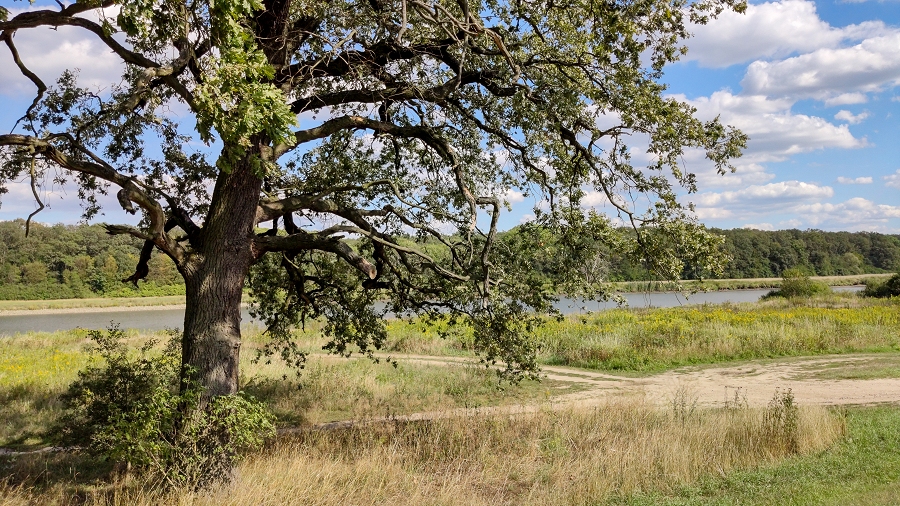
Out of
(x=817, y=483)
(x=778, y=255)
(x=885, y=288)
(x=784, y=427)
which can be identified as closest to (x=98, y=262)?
(x=784, y=427)

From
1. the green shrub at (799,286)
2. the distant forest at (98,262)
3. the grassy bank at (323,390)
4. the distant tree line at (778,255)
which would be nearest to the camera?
the distant tree line at (778,255)

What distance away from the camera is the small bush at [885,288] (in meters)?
41.3

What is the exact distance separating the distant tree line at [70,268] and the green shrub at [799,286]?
49.0 metres

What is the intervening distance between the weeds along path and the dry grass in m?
1.30

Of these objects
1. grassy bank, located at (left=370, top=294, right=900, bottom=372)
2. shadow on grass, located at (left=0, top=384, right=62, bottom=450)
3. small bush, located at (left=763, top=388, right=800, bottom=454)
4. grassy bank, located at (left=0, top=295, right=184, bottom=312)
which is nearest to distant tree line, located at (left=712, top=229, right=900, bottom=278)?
grassy bank, located at (left=370, top=294, right=900, bottom=372)

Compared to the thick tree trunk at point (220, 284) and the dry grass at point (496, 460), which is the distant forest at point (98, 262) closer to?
the dry grass at point (496, 460)

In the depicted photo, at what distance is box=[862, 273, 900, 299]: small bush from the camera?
41.3 meters

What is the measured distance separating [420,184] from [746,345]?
53.6 feet

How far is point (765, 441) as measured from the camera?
9.14 m

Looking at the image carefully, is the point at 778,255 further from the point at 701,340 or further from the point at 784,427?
the point at 784,427

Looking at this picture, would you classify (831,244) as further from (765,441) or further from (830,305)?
(765,441)

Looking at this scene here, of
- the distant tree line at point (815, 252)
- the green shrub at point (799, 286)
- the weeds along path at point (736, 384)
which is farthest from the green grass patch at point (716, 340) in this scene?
the distant tree line at point (815, 252)

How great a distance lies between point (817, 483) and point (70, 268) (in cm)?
7131

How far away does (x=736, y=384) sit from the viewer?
1608 cm
